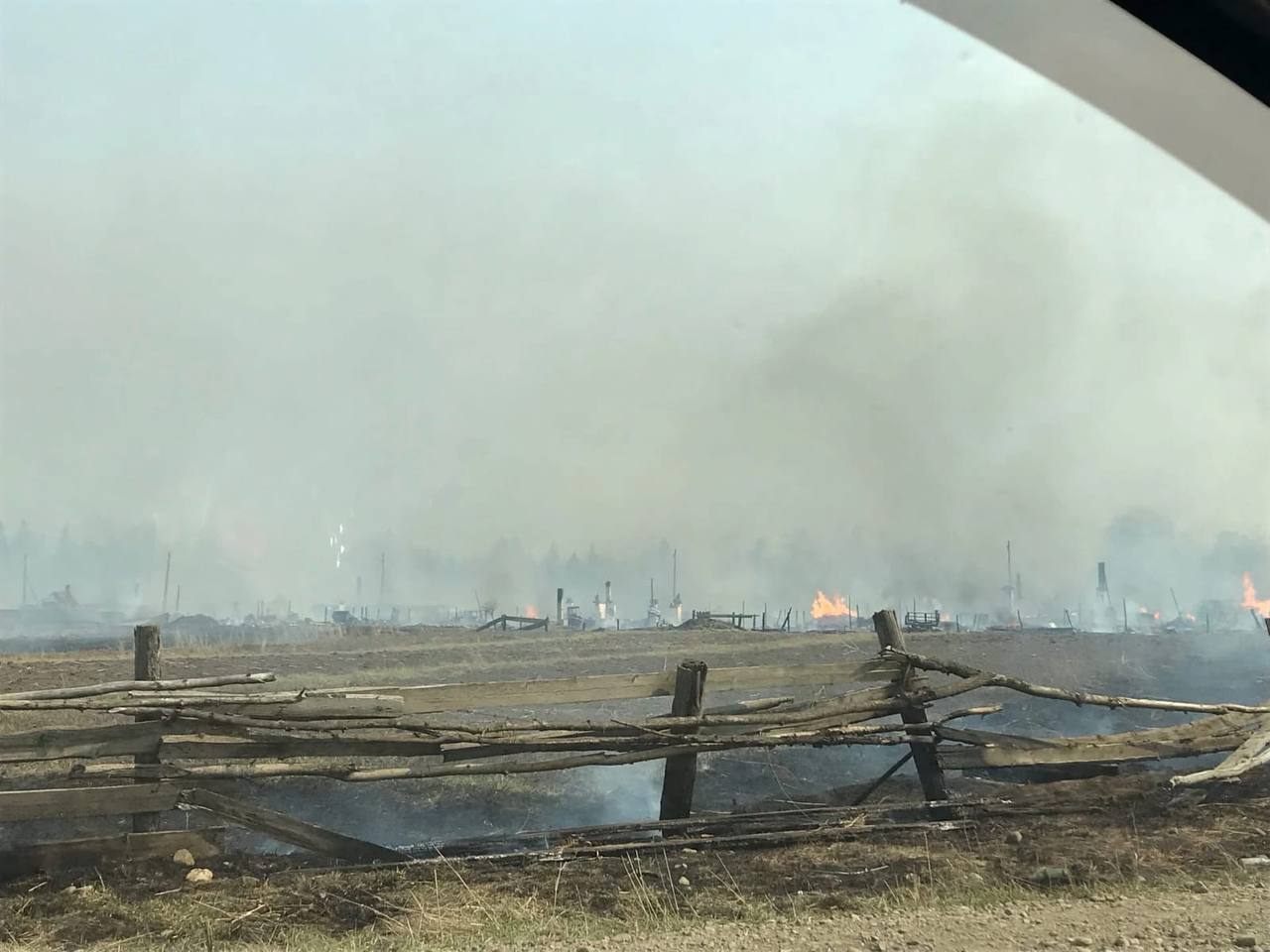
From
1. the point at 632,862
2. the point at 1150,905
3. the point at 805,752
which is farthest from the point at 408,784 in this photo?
the point at 1150,905

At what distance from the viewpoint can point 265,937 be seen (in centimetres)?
505

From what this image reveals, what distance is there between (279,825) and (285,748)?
563mm

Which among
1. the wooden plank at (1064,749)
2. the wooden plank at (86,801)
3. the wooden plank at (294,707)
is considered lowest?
the wooden plank at (1064,749)

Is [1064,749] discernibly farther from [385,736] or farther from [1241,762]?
[385,736]

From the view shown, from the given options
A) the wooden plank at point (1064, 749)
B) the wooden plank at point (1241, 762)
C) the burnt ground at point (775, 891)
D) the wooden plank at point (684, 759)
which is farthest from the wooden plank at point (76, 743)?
the wooden plank at point (1241, 762)

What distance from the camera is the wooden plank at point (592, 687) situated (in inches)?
261

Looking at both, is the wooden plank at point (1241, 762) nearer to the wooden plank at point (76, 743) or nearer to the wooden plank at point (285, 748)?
the wooden plank at point (285, 748)

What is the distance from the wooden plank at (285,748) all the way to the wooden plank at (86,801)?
0.92 feet

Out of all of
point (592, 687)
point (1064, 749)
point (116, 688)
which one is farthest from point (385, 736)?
point (1064, 749)

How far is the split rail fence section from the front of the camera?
602 centimetres

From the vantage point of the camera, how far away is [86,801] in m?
5.89

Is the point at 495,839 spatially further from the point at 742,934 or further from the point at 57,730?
the point at 57,730

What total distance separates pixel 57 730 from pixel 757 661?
18181mm

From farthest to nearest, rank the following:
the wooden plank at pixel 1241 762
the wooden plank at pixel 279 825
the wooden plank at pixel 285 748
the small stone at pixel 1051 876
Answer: the wooden plank at pixel 1241 762 → the wooden plank at pixel 285 748 → the wooden plank at pixel 279 825 → the small stone at pixel 1051 876
